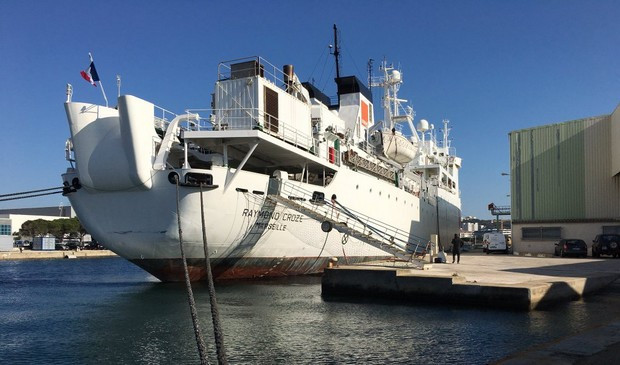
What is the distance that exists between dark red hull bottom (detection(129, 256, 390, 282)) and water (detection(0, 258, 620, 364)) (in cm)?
222

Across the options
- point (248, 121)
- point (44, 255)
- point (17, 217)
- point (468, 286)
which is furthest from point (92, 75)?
point (17, 217)

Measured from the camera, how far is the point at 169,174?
18812 millimetres

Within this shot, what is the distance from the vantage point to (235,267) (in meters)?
22.2

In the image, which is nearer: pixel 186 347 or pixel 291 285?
pixel 186 347

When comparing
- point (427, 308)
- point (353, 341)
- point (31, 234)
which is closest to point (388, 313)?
point (427, 308)

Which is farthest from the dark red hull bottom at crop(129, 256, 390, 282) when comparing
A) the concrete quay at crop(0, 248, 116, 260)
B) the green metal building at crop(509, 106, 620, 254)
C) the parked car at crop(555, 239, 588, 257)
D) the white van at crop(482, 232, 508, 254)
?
the concrete quay at crop(0, 248, 116, 260)

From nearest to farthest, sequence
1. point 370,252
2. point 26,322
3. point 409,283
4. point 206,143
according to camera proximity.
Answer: point 26,322
point 409,283
point 206,143
point 370,252

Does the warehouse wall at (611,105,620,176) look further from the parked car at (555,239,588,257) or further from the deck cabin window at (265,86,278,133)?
the deck cabin window at (265,86,278,133)

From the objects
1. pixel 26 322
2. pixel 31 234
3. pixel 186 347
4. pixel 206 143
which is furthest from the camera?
pixel 31 234

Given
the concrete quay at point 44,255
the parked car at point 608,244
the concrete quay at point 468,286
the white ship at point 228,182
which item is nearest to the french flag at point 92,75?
the white ship at point 228,182

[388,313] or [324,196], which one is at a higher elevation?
[324,196]

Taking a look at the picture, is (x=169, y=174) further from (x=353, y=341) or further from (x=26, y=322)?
(x=353, y=341)

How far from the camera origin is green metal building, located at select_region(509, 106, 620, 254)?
111ft

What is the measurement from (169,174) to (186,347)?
935cm
